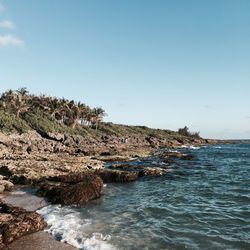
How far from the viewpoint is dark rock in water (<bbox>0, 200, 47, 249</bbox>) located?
43.5ft

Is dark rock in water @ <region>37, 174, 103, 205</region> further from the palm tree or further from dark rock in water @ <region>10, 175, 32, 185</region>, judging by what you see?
the palm tree

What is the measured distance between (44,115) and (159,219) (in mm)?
78864

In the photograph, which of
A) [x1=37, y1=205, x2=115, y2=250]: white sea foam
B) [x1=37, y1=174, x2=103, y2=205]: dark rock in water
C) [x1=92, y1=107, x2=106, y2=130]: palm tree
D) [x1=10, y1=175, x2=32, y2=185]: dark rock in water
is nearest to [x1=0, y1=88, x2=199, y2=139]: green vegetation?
[x1=92, y1=107, x2=106, y2=130]: palm tree

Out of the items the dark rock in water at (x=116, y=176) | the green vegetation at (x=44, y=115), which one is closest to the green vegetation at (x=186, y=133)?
the green vegetation at (x=44, y=115)

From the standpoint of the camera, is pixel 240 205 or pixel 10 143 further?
pixel 10 143

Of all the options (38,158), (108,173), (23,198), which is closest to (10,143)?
(38,158)

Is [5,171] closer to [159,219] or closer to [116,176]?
[116,176]

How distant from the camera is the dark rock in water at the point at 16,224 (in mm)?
13258

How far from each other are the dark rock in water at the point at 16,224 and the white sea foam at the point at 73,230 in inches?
28.4

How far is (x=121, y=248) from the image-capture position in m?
13.2

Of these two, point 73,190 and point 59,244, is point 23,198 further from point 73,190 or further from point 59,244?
point 59,244

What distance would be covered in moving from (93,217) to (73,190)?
428 cm

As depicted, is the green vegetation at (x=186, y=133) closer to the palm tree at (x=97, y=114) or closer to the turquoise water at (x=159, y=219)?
the palm tree at (x=97, y=114)

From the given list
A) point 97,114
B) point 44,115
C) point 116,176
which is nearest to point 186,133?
point 97,114
